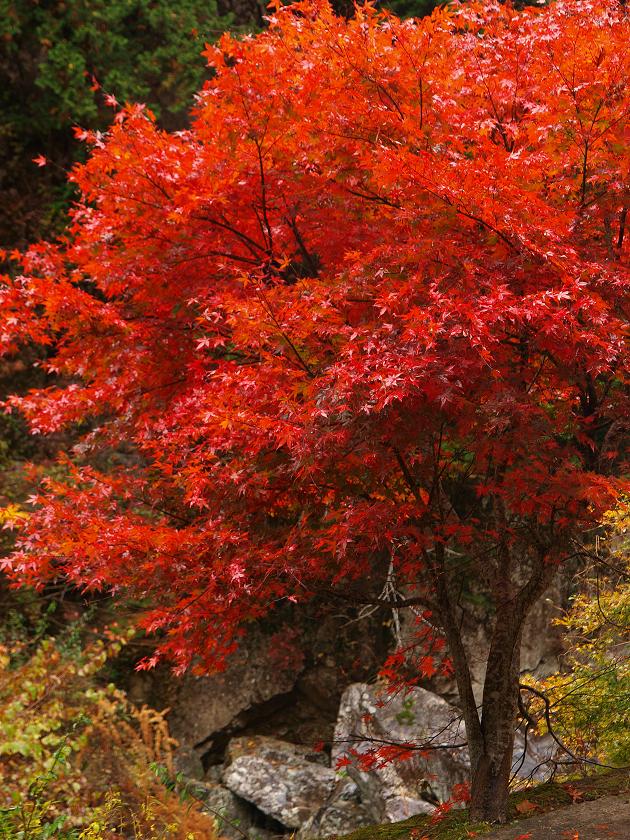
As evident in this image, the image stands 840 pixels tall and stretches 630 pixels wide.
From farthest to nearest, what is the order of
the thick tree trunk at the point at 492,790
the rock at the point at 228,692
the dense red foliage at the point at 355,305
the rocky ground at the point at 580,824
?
the rock at the point at 228,692 < the thick tree trunk at the point at 492,790 < the rocky ground at the point at 580,824 < the dense red foliage at the point at 355,305

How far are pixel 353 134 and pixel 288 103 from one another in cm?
120

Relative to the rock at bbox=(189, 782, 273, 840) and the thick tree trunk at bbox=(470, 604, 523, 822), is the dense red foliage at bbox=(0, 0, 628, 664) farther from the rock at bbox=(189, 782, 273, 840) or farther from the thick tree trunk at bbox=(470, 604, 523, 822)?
the rock at bbox=(189, 782, 273, 840)

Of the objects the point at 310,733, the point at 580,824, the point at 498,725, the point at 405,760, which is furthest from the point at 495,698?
the point at 310,733

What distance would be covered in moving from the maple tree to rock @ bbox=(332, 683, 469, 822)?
256 centimetres

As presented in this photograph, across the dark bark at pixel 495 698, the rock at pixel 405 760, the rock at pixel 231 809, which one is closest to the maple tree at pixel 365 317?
the dark bark at pixel 495 698

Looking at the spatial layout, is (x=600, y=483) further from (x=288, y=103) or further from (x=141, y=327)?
(x=141, y=327)

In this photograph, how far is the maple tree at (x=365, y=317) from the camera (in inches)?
172

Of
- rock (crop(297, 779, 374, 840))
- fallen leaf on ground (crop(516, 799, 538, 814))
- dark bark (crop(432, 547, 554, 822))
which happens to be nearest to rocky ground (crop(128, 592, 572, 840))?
rock (crop(297, 779, 374, 840))

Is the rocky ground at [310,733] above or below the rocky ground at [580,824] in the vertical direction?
above

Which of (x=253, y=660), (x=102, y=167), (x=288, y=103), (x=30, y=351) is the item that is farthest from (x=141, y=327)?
(x=30, y=351)

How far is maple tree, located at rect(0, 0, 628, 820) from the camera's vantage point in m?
4.37

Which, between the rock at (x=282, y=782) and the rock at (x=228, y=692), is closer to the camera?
the rock at (x=282, y=782)

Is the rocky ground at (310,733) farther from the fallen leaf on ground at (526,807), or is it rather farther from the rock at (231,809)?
the fallen leaf on ground at (526,807)

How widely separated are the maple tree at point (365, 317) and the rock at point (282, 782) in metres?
3.94
